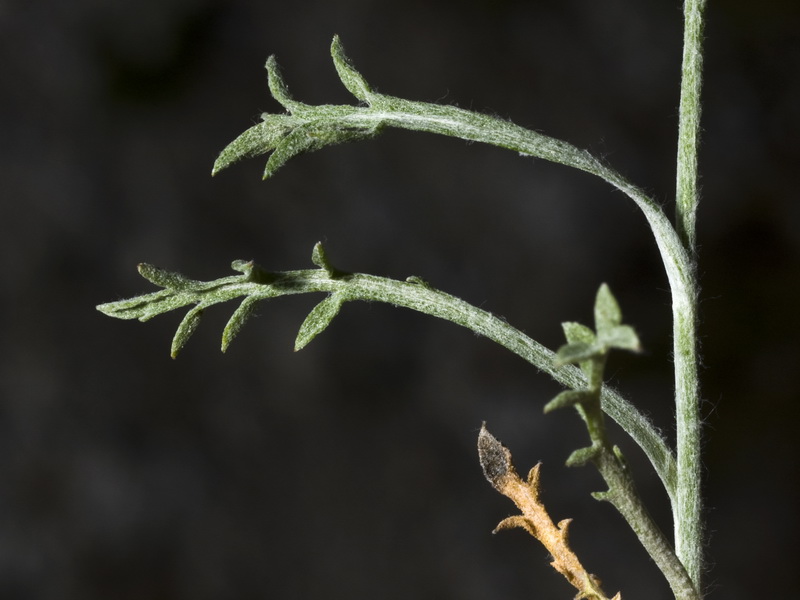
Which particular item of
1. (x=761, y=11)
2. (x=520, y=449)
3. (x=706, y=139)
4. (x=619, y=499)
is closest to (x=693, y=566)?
(x=619, y=499)

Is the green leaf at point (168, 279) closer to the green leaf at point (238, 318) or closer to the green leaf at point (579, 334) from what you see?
the green leaf at point (238, 318)

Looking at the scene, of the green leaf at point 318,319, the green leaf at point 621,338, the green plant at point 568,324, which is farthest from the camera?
the green leaf at point 318,319

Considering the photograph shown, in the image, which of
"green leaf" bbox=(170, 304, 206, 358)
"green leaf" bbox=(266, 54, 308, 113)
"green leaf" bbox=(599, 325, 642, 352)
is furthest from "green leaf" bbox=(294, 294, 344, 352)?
"green leaf" bbox=(599, 325, 642, 352)

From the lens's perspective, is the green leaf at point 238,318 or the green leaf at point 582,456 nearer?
the green leaf at point 582,456

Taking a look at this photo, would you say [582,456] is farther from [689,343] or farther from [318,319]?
[318,319]

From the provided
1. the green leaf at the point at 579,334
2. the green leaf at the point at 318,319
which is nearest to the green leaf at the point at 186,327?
the green leaf at the point at 318,319

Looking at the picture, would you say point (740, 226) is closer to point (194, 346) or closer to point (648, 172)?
point (648, 172)

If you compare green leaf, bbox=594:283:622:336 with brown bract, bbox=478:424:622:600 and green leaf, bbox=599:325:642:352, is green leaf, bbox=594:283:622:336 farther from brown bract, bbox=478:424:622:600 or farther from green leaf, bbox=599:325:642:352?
brown bract, bbox=478:424:622:600
